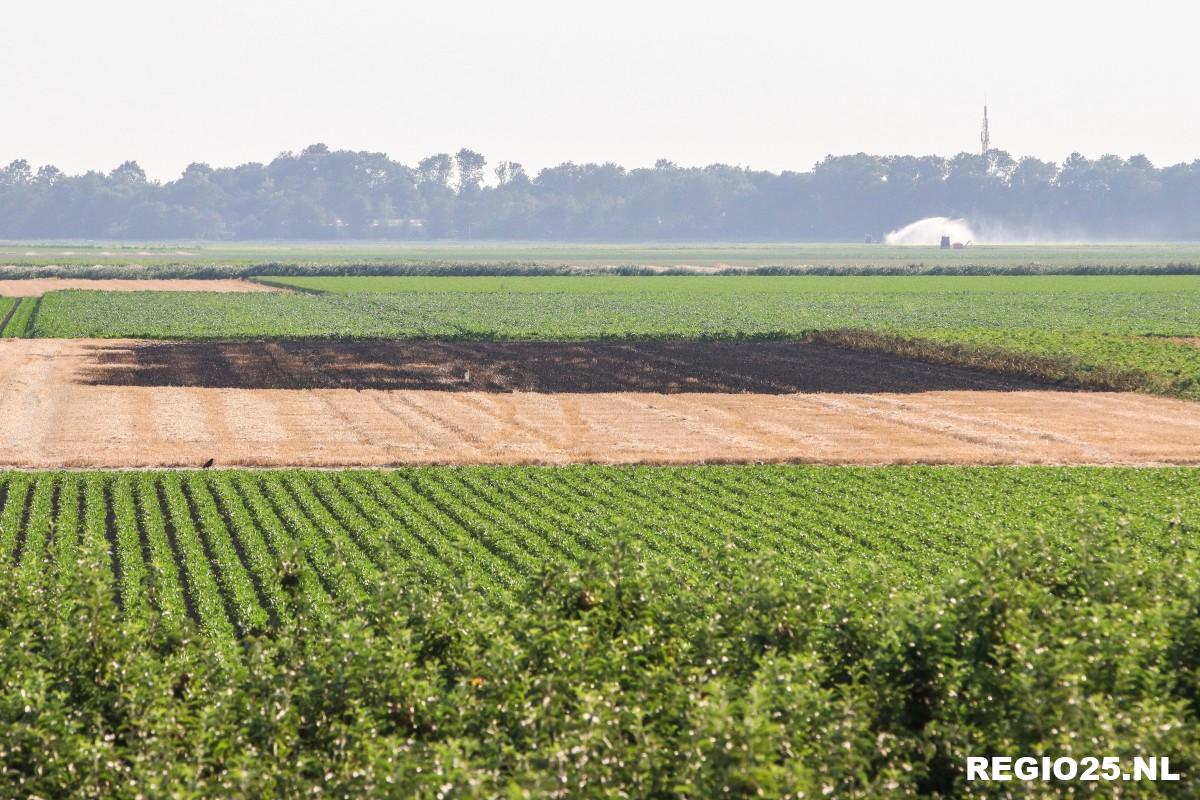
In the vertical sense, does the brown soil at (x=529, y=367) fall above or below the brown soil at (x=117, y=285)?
below

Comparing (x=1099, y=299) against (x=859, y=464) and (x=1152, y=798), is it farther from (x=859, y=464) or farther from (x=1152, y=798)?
(x=1152, y=798)

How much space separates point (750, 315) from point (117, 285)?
63.6 meters

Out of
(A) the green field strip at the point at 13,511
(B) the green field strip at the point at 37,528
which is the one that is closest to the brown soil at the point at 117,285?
(A) the green field strip at the point at 13,511

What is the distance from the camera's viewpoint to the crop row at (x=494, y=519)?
26328mm

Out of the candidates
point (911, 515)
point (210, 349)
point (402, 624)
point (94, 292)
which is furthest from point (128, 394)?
point (94, 292)

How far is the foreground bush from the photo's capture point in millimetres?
13148

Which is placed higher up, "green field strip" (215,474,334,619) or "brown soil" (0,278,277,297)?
"brown soil" (0,278,277,297)

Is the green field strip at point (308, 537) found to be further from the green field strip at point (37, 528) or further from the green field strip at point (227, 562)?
the green field strip at point (37, 528)

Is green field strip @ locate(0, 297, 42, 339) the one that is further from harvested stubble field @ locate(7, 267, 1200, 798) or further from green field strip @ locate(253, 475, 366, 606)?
green field strip @ locate(253, 475, 366, 606)

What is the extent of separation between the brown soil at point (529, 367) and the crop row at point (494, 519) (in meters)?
19.8

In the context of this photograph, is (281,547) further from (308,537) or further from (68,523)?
(68,523)

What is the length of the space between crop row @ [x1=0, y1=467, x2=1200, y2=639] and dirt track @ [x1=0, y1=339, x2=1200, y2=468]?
2.94m

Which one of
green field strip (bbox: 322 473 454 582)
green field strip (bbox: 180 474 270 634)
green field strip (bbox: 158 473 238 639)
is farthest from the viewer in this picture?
green field strip (bbox: 322 473 454 582)

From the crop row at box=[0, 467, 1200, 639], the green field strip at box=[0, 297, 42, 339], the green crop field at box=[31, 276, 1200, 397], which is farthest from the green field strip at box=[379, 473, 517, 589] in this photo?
the green field strip at box=[0, 297, 42, 339]
